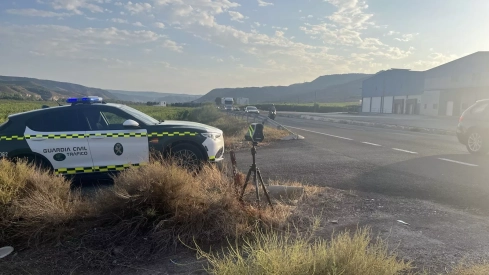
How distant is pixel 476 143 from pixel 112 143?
10.4 meters

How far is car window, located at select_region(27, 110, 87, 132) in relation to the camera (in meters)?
6.45

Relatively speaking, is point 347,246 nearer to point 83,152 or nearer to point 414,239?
point 414,239

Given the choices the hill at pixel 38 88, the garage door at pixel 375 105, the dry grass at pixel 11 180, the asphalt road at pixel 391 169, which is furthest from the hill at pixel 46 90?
the dry grass at pixel 11 180

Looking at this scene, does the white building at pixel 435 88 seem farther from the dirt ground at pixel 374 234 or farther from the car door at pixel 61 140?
A: the car door at pixel 61 140

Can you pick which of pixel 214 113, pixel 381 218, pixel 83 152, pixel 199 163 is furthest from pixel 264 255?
pixel 214 113

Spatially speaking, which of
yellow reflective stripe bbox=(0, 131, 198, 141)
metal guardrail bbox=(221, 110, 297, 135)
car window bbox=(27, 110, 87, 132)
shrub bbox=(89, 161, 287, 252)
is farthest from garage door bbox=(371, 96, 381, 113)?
shrub bbox=(89, 161, 287, 252)

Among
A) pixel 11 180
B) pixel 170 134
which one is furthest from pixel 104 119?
pixel 11 180

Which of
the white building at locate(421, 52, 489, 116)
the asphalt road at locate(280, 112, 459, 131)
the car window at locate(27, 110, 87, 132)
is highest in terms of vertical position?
the white building at locate(421, 52, 489, 116)

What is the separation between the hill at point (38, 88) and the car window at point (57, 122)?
81.5 m

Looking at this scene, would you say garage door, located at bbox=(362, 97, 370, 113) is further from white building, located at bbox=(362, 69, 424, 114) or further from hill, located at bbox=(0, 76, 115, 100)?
hill, located at bbox=(0, 76, 115, 100)

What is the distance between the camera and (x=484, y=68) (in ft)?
131

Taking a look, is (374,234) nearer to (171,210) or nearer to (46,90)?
(171,210)

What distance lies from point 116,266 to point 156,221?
706 mm

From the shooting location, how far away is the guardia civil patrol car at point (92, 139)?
6.32 metres
